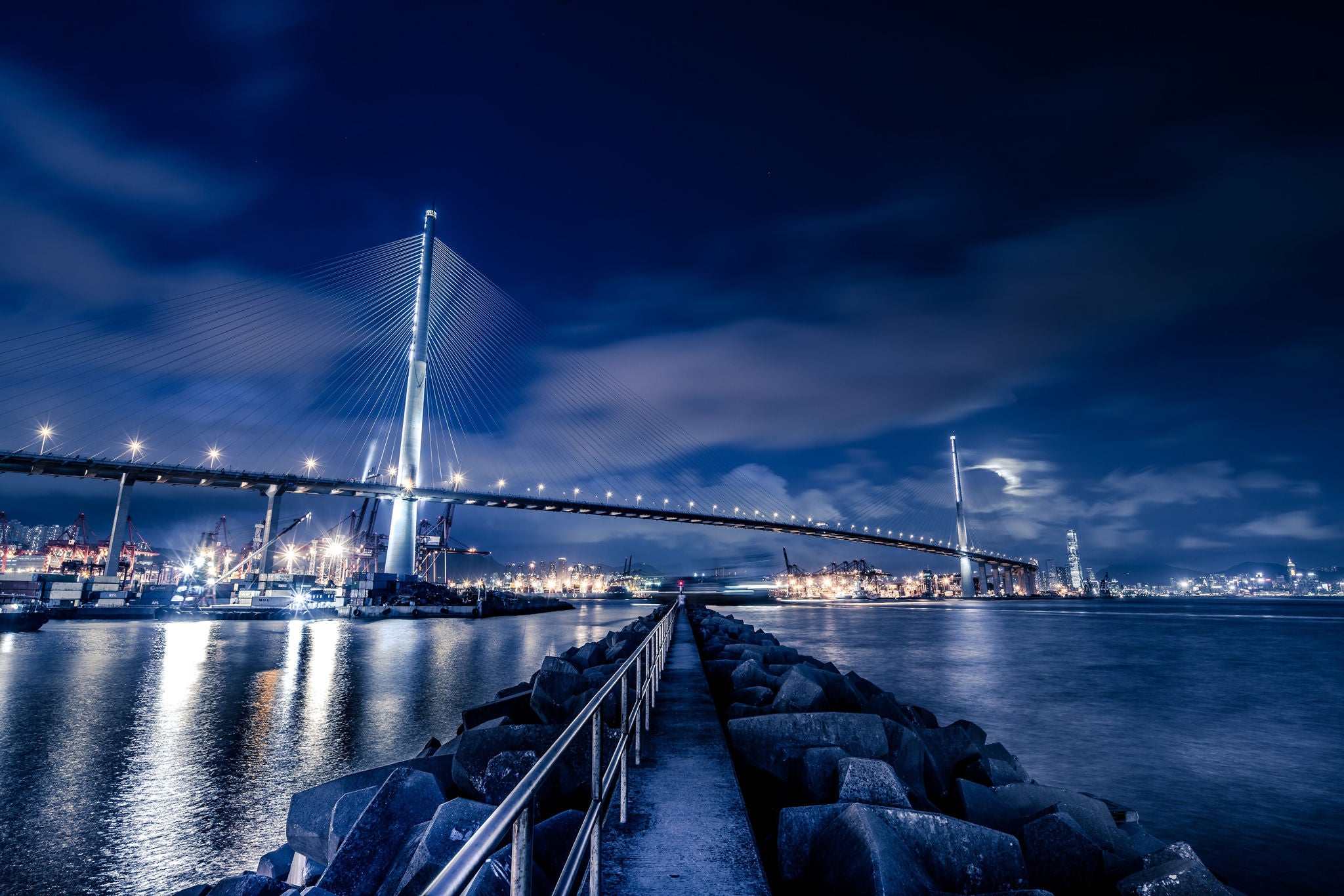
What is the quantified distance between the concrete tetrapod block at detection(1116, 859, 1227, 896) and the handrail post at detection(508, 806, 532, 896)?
390 centimetres

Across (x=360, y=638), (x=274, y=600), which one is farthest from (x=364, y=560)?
(x=360, y=638)

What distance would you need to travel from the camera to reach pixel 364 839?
3.81 metres

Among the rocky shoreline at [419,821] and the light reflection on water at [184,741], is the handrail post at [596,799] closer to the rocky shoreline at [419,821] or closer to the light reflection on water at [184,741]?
the rocky shoreline at [419,821]

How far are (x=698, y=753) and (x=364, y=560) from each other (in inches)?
4848

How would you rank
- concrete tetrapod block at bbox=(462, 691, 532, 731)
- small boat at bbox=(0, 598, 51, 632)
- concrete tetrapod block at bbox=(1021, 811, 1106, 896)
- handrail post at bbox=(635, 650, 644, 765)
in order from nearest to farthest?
concrete tetrapod block at bbox=(1021, 811, 1106, 896) < handrail post at bbox=(635, 650, 644, 765) < concrete tetrapod block at bbox=(462, 691, 532, 731) < small boat at bbox=(0, 598, 51, 632)

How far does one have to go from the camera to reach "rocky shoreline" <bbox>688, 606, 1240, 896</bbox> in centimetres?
347

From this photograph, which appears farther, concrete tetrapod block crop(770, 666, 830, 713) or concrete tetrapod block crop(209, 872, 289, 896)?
concrete tetrapod block crop(770, 666, 830, 713)

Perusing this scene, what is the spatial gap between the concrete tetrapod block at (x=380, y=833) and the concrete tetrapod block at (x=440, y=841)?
1.20 feet

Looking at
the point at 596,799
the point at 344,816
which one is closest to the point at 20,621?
the point at 344,816

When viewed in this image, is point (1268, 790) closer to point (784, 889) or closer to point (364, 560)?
point (784, 889)

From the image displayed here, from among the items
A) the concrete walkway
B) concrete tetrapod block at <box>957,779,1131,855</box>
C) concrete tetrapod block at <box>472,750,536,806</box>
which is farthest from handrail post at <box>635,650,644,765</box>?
concrete tetrapod block at <box>957,779,1131,855</box>

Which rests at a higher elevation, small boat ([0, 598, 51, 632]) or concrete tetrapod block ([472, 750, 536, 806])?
concrete tetrapod block ([472, 750, 536, 806])

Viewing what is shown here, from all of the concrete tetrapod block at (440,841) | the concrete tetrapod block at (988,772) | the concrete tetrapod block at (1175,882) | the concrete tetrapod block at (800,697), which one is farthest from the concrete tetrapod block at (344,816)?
the concrete tetrapod block at (988,772)

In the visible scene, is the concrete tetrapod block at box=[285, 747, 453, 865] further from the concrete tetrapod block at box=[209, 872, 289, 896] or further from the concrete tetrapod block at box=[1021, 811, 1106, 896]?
the concrete tetrapod block at box=[1021, 811, 1106, 896]
